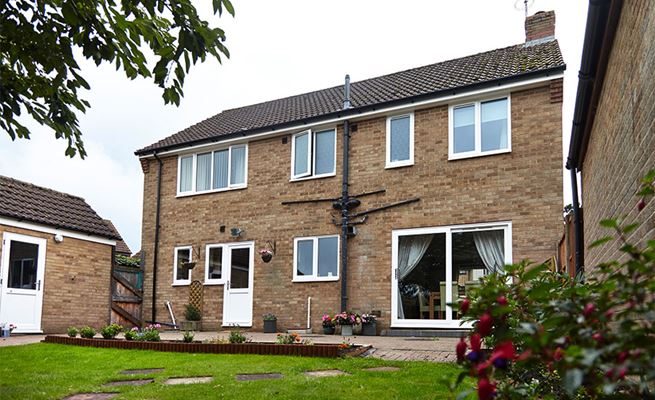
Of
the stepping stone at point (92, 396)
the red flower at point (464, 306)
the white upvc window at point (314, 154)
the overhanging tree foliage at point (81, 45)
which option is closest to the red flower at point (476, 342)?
the red flower at point (464, 306)

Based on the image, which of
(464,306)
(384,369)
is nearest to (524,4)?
(384,369)

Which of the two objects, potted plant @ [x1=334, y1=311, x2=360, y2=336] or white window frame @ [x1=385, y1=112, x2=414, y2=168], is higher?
white window frame @ [x1=385, y1=112, x2=414, y2=168]

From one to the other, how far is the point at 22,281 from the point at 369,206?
8409 millimetres

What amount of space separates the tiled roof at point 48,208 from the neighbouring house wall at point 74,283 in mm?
340

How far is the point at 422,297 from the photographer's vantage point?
13.0 m

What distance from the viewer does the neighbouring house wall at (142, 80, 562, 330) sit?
11938 mm

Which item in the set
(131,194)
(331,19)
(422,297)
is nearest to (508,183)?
(422,297)

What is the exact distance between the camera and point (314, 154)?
591 inches

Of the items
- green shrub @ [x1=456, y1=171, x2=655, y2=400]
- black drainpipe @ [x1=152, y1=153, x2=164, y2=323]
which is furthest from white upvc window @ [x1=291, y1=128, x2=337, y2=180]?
green shrub @ [x1=456, y1=171, x2=655, y2=400]

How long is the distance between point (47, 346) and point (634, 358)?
10785mm

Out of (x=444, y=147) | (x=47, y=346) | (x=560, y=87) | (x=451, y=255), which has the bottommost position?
(x=47, y=346)

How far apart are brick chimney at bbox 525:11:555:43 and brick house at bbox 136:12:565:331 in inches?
1.3

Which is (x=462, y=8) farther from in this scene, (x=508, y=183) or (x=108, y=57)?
(x=108, y=57)

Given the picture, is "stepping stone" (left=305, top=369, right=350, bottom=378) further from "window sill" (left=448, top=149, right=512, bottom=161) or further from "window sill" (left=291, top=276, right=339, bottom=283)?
"window sill" (left=448, top=149, right=512, bottom=161)
